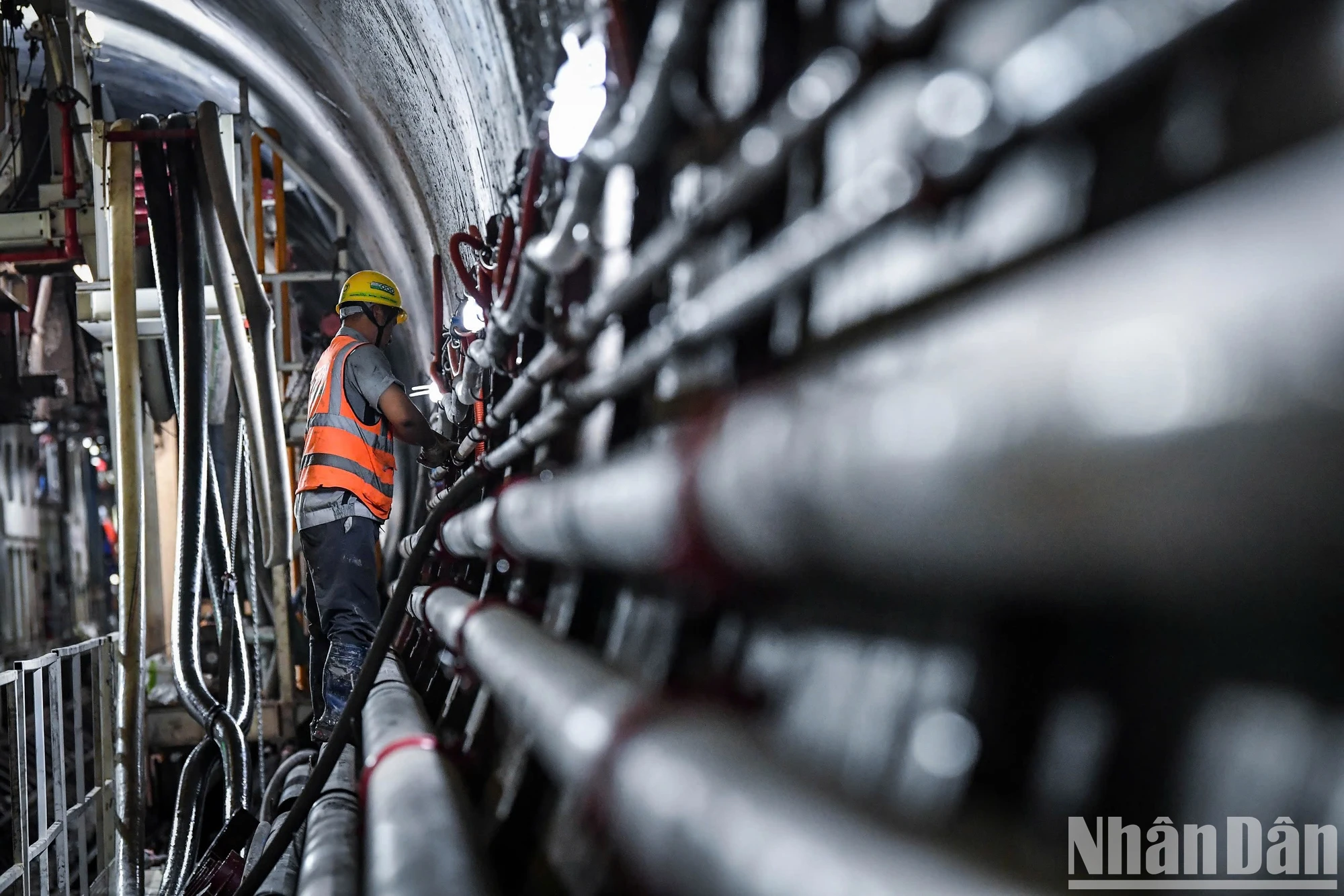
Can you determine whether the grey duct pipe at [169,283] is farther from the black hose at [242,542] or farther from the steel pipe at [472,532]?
the steel pipe at [472,532]

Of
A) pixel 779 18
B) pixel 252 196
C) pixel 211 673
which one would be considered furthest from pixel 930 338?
pixel 211 673

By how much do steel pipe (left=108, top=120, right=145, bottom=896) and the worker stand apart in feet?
1.49

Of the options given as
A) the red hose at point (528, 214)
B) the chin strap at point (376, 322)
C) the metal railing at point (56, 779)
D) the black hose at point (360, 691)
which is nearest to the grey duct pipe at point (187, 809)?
the metal railing at point (56, 779)

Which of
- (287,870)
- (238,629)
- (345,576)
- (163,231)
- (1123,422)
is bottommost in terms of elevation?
(287,870)

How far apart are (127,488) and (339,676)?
82 cm

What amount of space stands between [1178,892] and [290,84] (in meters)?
4.13

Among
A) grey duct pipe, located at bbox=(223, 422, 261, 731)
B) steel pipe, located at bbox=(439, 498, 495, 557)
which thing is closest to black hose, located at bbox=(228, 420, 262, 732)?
grey duct pipe, located at bbox=(223, 422, 261, 731)

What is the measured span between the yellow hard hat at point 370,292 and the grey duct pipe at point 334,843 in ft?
5.24

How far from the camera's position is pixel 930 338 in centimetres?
48

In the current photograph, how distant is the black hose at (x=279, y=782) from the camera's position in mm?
2545

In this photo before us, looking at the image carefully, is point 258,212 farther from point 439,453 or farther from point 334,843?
point 334,843

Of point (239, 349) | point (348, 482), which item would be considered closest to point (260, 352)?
point (239, 349)

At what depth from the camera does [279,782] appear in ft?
8.73

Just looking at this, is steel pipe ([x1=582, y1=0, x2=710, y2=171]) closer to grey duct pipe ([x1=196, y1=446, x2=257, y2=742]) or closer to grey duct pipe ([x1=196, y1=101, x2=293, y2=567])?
grey duct pipe ([x1=196, y1=101, x2=293, y2=567])
